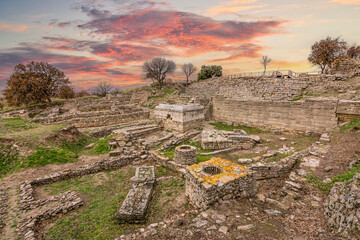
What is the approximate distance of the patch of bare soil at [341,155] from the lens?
5.28 meters

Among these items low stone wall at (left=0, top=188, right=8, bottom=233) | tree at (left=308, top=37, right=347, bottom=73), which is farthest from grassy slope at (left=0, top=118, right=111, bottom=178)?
tree at (left=308, top=37, right=347, bottom=73)

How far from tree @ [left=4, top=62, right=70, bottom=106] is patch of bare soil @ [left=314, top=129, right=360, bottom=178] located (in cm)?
3026

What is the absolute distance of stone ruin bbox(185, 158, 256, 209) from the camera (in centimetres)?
438

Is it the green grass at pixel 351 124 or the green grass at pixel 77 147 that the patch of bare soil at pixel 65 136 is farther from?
the green grass at pixel 351 124

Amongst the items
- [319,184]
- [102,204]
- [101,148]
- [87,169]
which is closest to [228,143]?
[319,184]

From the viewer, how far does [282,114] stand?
11977 millimetres

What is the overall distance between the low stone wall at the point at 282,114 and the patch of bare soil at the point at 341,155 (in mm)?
2559

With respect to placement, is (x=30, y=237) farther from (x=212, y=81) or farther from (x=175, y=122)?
(x=212, y=81)

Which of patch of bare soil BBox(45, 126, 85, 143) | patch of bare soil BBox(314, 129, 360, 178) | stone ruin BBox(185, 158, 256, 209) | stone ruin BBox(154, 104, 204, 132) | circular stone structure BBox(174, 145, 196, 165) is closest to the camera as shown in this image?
stone ruin BBox(185, 158, 256, 209)

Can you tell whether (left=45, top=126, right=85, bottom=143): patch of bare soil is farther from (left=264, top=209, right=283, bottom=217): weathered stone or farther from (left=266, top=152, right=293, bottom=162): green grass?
(left=266, top=152, right=293, bottom=162): green grass

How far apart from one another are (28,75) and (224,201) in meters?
29.5

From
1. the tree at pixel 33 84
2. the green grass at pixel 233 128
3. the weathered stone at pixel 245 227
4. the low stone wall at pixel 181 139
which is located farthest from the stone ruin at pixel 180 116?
the tree at pixel 33 84

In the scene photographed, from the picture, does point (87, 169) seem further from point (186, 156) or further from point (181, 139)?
point (181, 139)

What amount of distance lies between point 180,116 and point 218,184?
7469 mm
